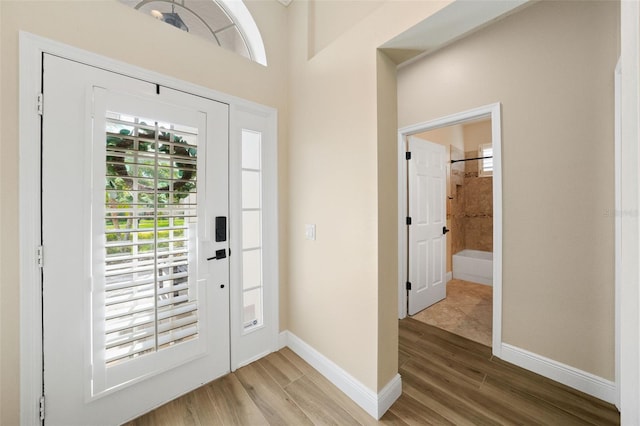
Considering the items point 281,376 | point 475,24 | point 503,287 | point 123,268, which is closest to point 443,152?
point 503,287

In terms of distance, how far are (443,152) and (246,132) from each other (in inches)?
103

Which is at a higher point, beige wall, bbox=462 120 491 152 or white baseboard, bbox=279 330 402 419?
beige wall, bbox=462 120 491 152

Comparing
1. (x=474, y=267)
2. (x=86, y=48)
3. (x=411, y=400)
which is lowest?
(x=411, y=400)

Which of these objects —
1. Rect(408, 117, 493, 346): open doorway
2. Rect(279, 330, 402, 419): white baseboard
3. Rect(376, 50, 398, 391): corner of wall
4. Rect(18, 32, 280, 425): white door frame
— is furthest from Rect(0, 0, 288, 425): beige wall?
Rect(408, 117, 493, 346): open doorway

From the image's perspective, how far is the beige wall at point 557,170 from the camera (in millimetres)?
1609

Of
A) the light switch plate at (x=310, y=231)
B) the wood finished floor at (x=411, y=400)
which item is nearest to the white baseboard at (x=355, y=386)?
the wood finished floor at (x=411, y=400)

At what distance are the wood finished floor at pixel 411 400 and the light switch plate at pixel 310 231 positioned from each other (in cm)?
104

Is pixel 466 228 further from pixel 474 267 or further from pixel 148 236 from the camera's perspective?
pixel 148 236

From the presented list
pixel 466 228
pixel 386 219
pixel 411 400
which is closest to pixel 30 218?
pixel 386 219

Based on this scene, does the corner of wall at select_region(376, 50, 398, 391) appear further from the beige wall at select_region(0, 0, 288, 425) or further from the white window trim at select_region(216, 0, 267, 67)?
the white window trim at select_region(216, 0, 267, 67)

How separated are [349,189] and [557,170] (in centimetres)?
159

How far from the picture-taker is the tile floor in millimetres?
2473

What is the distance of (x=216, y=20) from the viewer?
6.22 feet

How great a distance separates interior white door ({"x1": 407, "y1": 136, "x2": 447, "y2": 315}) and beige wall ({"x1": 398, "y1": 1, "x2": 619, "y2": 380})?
0.87 metres
